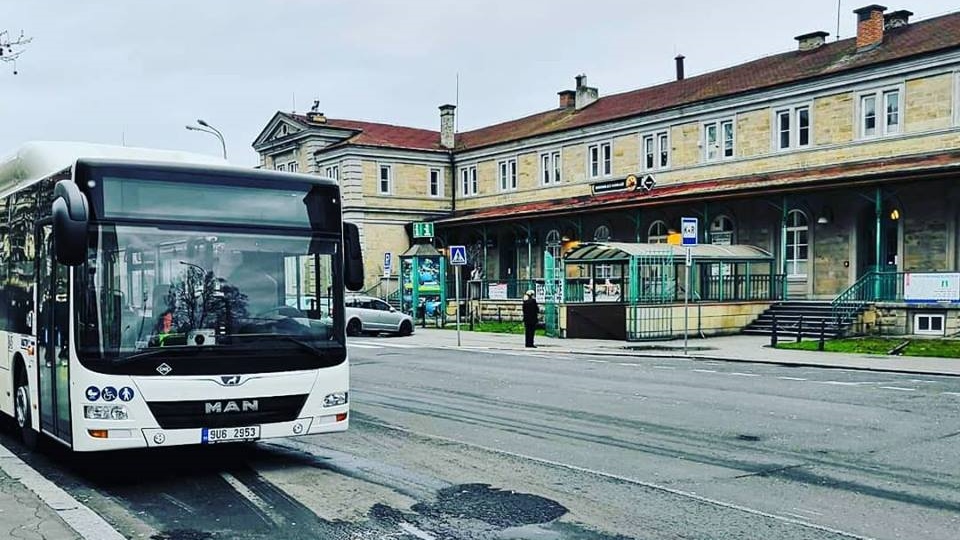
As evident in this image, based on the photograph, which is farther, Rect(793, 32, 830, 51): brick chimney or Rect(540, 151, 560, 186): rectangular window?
Rect(540, 151, 560, 186): rectangular window

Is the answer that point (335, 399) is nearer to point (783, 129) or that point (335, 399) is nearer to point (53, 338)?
point (53, 338)

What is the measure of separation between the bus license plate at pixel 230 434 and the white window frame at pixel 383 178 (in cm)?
4877

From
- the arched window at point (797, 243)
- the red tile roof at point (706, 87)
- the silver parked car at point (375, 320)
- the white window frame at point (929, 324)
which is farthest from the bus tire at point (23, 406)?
the red tile roof at point (706, 87)

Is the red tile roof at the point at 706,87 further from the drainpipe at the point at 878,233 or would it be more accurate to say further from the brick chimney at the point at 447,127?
the drainpipe at the point at 878,233

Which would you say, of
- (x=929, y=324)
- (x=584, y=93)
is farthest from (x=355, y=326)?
(x=584, y=93)

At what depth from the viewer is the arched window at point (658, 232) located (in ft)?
139

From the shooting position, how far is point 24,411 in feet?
33.9

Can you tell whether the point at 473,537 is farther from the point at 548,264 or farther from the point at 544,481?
the point at 548,264

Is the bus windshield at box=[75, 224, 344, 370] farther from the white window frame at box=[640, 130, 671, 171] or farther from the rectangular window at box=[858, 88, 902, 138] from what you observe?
the white window frame at box=[640, 130, 671, 171]

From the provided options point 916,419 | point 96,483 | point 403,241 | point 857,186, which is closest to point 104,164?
point 96,483

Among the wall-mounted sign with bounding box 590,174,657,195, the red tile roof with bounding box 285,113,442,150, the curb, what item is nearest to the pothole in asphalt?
the curb

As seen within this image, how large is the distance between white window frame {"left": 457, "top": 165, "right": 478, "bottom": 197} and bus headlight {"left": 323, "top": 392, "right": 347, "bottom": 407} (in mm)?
48766

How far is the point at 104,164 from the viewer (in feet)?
27.9

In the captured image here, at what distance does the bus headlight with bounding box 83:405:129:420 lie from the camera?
320 inches
